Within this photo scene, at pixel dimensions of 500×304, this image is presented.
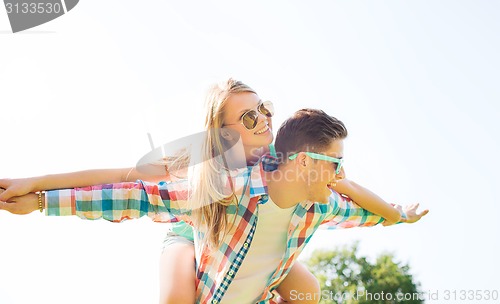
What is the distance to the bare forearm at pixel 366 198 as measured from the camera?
481 cm

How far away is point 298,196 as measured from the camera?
4.43 meters

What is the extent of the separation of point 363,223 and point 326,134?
852 millimetres

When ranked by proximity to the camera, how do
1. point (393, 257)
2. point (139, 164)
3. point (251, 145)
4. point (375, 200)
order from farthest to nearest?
point (393, 257) → point (375, 200) → point (251, 145) → point (139, 164)

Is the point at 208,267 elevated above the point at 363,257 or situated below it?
above

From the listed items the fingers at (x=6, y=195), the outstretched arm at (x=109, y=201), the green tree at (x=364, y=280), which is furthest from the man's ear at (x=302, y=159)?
the green tree at (x=364, y=280)

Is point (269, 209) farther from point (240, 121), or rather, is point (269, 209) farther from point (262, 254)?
point (240, 121)

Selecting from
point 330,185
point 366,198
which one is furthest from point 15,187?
point 366,198

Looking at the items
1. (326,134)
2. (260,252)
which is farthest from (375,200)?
(260,252)

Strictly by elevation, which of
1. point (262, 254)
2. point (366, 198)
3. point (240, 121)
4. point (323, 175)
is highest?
point (240, 121)

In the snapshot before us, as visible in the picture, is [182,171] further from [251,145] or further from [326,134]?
[326,134]

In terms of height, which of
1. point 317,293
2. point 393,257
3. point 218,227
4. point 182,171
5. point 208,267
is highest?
point 182,171

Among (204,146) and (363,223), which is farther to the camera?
(363,223)

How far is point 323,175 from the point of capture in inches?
176

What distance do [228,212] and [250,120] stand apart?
672mm
